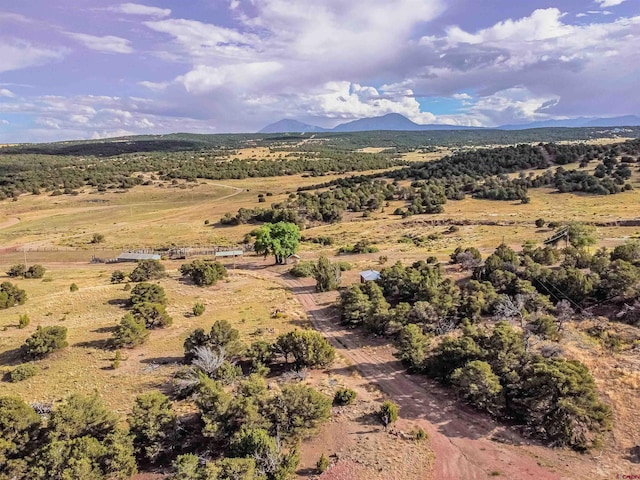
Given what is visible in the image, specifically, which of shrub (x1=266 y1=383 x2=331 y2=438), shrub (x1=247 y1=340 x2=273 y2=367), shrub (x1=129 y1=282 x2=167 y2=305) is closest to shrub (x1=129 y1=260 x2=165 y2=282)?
shrub (x1=129 y1=282 x2=167 y2=305)

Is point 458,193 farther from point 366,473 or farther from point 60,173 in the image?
point 60,173

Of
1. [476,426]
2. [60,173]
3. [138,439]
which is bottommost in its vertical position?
[476,426]

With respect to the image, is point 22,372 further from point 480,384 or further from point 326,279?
point 480,384

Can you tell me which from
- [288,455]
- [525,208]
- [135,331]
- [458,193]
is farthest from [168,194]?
[288,455]

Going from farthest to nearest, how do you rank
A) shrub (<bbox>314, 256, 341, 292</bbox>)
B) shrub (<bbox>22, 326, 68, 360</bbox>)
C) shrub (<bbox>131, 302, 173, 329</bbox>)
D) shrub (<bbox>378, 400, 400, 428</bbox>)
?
1. shrub (<bbox>314, 256, 341, 292</bbox>)
2. shrub (<bbox>131, 302, 173, 329</bbox>)
3. shrub (<bbox>22, 326, 68, 360</bbox>)
4. shrub (<bbox>378, 400, 400, 428</bbox>)

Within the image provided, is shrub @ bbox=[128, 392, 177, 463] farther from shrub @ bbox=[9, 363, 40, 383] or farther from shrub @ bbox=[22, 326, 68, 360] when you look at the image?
shrub @ bbox=[22, 326, 68, 360]

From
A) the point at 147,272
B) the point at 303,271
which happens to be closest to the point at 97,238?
the point at 147,272
